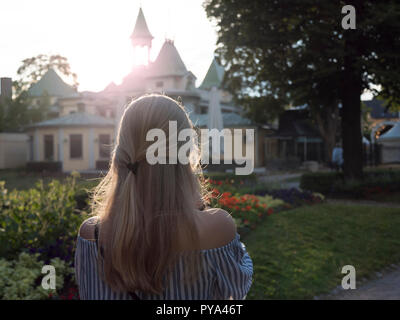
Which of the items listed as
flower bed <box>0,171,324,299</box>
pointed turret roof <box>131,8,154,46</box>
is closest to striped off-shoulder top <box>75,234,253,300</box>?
flower bed <box>0,171,324,299</box>

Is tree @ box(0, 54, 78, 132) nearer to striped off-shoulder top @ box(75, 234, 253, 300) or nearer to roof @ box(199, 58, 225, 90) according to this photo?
roof @ box(199, 58, 225, 90)

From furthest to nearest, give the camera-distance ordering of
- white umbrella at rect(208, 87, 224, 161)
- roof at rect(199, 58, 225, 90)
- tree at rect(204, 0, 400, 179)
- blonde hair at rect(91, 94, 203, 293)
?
roof at rect(199, 58, 225, 90), white umbrella at rect(208, 87, 224, 161), tree at rect(204, 0, 400, 179), blonde hair at rect(91, 94, 203, 293)

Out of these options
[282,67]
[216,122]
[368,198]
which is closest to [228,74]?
[216,122]

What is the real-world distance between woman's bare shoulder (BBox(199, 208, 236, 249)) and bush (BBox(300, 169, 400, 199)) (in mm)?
12358

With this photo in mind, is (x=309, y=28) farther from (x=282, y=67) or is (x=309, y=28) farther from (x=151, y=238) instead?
(x=151, y=238)

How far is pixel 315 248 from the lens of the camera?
6621 millimetres

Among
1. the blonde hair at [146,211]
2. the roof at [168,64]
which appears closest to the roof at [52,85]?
the roof at [168,64]

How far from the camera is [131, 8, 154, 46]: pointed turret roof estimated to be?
34.5 m

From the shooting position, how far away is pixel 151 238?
1.57 meters

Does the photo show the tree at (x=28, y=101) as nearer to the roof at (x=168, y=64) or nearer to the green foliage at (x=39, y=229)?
the roof at (x=168, y=64)

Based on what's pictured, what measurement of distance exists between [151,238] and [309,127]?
108 ft

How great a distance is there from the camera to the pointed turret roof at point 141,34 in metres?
34.5

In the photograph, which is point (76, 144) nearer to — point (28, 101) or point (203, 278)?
point (28, 101)

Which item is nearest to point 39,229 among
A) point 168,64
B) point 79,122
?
point 79,122
